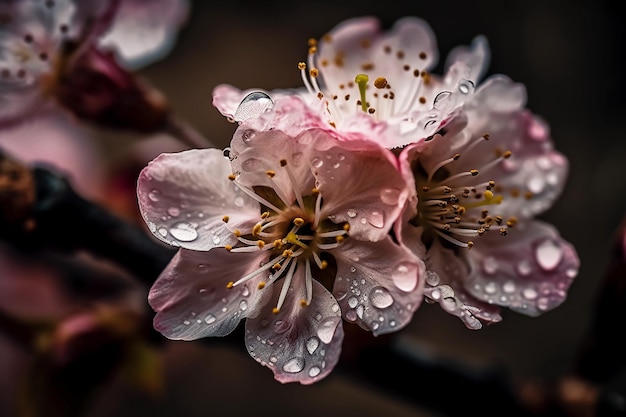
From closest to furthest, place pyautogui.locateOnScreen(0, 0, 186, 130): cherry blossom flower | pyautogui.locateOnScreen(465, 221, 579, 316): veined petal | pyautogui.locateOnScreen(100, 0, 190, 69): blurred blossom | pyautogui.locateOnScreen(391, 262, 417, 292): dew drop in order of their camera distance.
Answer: pyautogui.locateOnScreen(391, 262, 417, 292): dew drop < pyautogui.locateOnScreen(465, 221, 579, 316): veined petal < pyautogui.locateOnScreen(0, 0, 186, 130): cherry blossom flower < pyautogui.locateOnScreen(100, 0, 190, 69): blurred blossom

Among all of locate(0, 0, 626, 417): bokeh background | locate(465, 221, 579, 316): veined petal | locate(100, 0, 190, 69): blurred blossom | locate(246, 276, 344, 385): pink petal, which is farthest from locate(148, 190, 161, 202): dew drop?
locate(0, 0, 626, 417): bokeh background

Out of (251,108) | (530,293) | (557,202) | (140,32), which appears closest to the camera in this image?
(251,108)

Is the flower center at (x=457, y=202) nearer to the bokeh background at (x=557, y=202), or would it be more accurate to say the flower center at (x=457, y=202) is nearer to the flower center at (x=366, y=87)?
the flower center at (x=366, y=87)

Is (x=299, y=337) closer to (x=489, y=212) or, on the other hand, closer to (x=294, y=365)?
(x=294, y=365)

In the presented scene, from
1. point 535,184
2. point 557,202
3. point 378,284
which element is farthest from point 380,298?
point 557,202

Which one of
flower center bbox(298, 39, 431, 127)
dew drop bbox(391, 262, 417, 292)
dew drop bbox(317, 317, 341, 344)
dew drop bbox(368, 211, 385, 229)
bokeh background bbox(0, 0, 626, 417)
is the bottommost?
bokeh background bbox(0, 0, 626, 417)

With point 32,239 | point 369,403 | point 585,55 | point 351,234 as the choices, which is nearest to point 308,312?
point 351,234

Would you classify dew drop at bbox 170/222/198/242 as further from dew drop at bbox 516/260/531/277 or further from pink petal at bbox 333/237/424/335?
dew drop at bbox 516/260/531/277
